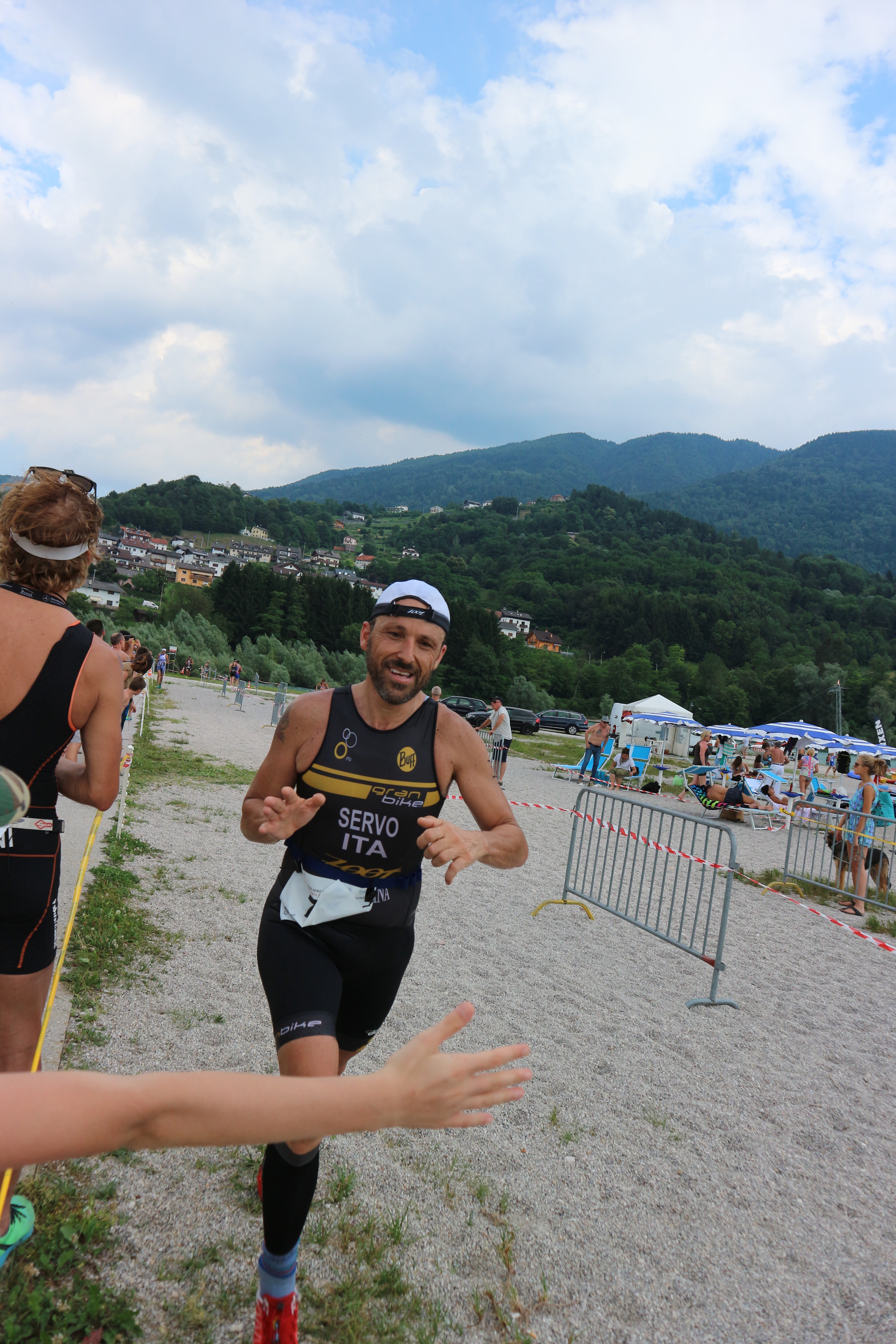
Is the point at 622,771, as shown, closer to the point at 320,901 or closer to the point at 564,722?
the point at 320,901

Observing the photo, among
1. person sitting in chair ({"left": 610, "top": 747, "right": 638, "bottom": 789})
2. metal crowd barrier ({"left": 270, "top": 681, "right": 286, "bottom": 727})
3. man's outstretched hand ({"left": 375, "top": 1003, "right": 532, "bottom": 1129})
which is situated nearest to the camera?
man's outstretched hand ({"left": 375, "top": 1003, "right": 532, "bottom": 1129})

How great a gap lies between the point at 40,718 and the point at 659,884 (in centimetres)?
923

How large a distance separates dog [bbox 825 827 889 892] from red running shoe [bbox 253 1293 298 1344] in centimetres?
1006

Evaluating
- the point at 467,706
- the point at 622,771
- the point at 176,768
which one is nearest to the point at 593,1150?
the point at 176,768

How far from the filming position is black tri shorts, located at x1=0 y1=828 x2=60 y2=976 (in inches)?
84.8

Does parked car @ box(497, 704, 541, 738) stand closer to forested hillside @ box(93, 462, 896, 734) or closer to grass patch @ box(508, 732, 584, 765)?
grass patch @ box(508, 732, 584, 765)

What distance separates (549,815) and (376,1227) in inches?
473

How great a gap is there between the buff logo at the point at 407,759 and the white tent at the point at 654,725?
29059 millimetres

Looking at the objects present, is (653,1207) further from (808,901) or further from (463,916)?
(808,901)

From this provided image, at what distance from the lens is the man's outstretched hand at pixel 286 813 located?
7.49 ft

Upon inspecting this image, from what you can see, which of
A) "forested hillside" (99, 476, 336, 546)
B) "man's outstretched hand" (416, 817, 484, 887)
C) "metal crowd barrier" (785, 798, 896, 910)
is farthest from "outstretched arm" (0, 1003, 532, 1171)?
"forested hillside" (99, 476, 336, 546)

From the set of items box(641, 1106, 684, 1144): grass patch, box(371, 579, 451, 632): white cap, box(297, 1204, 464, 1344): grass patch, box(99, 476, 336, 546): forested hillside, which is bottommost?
box(641, 1106, 684, 1144): grass patch

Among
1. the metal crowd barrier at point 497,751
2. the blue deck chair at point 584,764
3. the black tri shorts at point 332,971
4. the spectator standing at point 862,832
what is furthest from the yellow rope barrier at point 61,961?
the blue deck chair at point 584,764

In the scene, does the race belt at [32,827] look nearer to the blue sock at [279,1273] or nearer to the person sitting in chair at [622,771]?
the blue sock at [279,1273]
